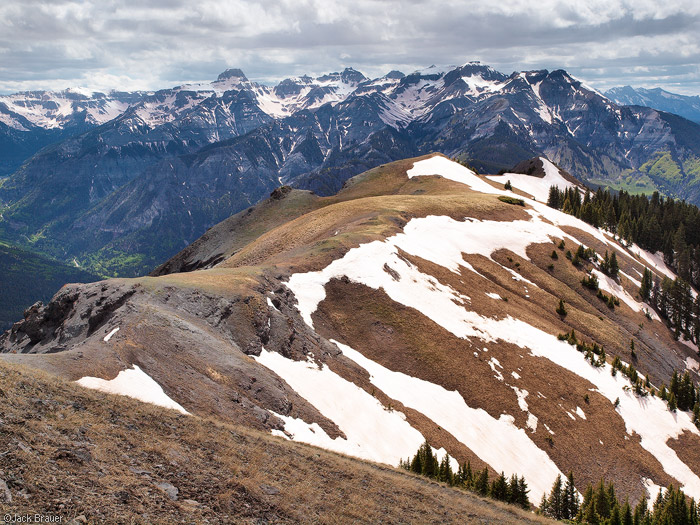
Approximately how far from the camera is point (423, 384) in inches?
2149

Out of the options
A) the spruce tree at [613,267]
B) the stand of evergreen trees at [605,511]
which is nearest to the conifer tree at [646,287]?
the spruce tree at [613,267]

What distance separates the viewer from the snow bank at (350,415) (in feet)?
135

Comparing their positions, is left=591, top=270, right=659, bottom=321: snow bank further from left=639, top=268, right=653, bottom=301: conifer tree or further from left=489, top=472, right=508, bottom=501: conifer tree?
left=489, top=472, right=508, bottom=501: conifer tree

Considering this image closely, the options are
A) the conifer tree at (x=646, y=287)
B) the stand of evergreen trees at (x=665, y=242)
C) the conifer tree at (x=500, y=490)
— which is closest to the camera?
the conifer tree at (x=500, y=490)

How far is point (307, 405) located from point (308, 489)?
18.1 metres

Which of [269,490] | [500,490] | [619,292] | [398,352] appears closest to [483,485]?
[500,490]

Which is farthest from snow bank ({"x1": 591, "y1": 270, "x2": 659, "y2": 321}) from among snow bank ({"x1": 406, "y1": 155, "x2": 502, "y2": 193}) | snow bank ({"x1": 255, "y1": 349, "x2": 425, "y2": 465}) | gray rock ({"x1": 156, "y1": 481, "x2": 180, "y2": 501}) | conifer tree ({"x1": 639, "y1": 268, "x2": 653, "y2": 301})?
gray rock ({"x1": 156, "y1": 481, "x2": 180, "y2": 501})

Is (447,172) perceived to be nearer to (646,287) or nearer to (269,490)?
(646,287)

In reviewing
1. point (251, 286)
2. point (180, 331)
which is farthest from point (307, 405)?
point (251, 286)

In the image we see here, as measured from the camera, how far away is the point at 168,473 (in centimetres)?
2094

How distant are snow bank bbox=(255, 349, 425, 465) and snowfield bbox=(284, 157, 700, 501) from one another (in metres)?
0.47

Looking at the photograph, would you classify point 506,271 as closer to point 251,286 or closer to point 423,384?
point 423,384

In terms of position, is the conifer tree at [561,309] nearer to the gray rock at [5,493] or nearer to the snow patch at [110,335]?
the snow patch at [110,335]

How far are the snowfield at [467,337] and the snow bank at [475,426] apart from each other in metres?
0.12
